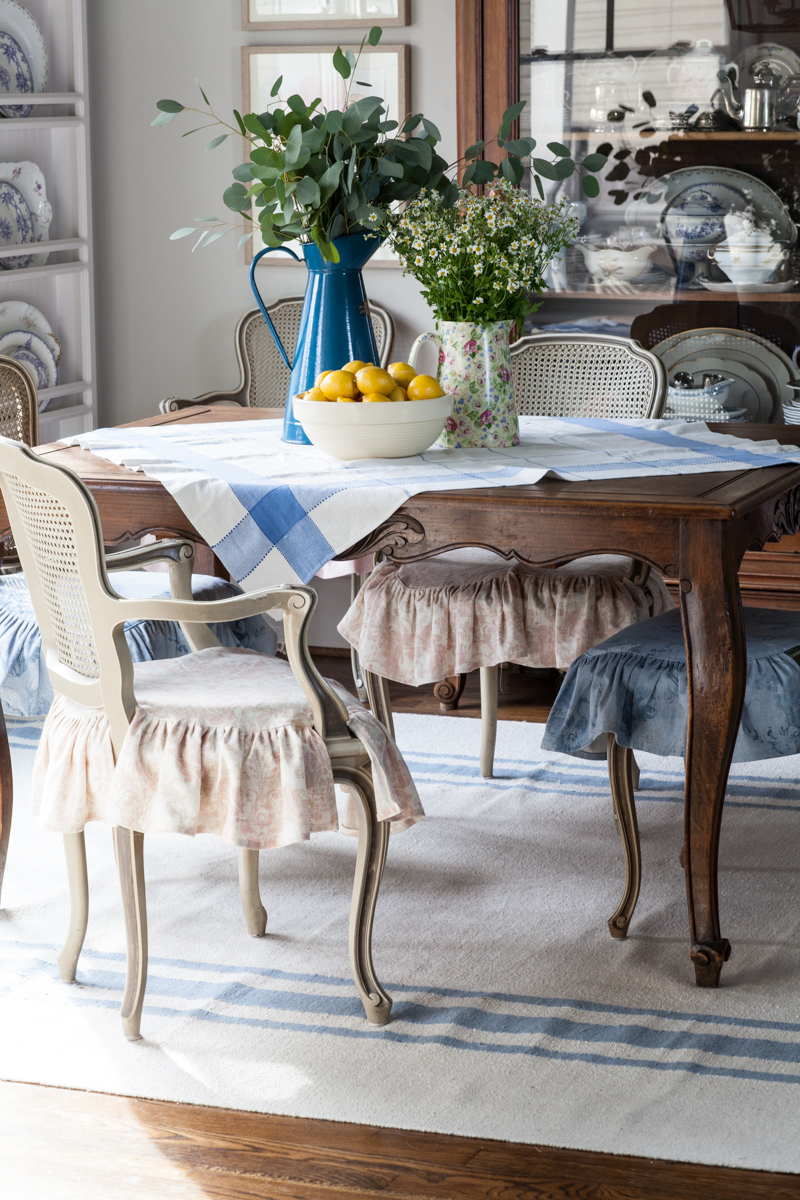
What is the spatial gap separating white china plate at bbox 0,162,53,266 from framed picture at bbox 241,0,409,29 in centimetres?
72

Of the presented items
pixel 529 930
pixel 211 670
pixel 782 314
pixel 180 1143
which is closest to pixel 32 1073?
pixel 180 1143

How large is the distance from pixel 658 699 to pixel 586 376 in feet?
4.25

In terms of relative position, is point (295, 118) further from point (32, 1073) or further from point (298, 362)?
point (32, 1073)

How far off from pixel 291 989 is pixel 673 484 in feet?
3.20

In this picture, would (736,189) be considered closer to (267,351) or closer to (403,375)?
(267,351)

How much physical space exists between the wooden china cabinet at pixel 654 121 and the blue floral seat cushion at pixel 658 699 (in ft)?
4.55

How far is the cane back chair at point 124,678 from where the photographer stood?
185 cm

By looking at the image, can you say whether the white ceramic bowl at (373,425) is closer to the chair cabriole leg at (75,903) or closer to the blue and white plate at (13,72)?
the chair cabriole leg at (75,903)

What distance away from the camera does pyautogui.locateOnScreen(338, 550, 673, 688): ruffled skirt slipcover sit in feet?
8.86

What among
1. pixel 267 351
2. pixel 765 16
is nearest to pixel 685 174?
pixel 765 16

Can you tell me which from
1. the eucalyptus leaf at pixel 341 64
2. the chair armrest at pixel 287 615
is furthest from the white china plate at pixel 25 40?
the chair armrest at pixel 287 615

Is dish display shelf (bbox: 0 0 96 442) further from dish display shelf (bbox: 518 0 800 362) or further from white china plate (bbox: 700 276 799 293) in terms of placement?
white china plate (bbox: 700 276 799 293)

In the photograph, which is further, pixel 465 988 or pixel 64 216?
pixel 64 216

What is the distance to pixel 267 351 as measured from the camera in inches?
154
